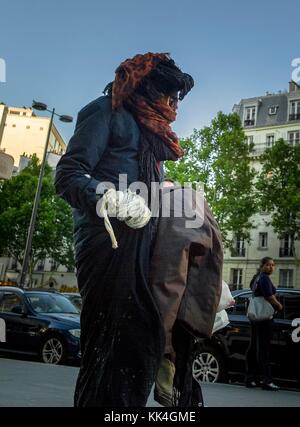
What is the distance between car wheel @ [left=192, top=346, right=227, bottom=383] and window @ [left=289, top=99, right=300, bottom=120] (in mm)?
45035

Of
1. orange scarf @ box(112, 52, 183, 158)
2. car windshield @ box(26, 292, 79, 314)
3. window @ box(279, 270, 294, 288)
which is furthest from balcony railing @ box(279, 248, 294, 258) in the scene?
orange scarf @ box(112, 52, 183, 158)

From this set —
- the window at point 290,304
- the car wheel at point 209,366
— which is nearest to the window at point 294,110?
the window at point 290,304

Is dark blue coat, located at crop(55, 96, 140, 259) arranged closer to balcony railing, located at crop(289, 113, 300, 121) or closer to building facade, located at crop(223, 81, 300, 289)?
building facade, located at crop(223, 81, 300, 289)

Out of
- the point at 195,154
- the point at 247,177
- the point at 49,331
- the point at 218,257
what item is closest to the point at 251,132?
the point at 247,177

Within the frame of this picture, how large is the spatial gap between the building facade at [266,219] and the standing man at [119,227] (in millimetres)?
38642

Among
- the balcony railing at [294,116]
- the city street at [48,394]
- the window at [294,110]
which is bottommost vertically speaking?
the city street at [48,394]

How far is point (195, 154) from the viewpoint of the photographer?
101 feet

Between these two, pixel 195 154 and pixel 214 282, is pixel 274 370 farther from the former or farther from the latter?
pixel 195 154

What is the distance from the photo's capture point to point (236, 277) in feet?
151

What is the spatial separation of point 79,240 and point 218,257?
523 millimetres

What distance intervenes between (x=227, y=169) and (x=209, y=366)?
2628 cm

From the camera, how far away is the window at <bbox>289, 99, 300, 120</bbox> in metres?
49.6

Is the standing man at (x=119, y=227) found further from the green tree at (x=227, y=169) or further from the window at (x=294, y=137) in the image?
the window at (x=294, y=137)

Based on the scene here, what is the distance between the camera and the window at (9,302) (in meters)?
9.91
